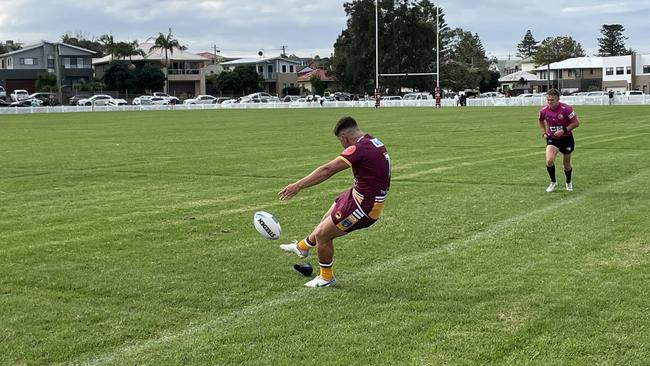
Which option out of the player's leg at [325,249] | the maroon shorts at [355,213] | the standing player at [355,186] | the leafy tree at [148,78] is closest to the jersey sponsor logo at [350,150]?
the standing player at [355,186]

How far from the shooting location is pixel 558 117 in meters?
13.9

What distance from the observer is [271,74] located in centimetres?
13650

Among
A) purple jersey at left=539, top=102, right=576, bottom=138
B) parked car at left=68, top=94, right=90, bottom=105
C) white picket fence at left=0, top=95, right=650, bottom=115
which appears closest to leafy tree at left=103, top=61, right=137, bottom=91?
parked car at left=68, top=94, right=90, bottom=105

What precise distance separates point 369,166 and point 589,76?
417ft

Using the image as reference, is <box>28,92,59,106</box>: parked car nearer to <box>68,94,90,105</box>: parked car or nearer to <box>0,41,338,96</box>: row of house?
<box>68,94,90,105</box>: parked car

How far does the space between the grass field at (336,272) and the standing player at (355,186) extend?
1.59ft

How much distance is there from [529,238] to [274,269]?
10.9 ft

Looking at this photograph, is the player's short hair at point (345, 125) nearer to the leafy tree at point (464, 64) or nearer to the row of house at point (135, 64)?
the row of house at point (135, 64)

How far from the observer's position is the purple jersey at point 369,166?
6.80 metres

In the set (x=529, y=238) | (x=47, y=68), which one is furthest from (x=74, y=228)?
(x=47, y=68)

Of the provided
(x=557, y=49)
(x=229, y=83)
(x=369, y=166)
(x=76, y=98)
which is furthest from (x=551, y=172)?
(x=557, y=49)

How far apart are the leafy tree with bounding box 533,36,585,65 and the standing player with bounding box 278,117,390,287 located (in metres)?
145

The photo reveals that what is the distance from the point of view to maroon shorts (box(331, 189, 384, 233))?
702 cm

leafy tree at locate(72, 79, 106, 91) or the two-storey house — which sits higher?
the two-storey house
